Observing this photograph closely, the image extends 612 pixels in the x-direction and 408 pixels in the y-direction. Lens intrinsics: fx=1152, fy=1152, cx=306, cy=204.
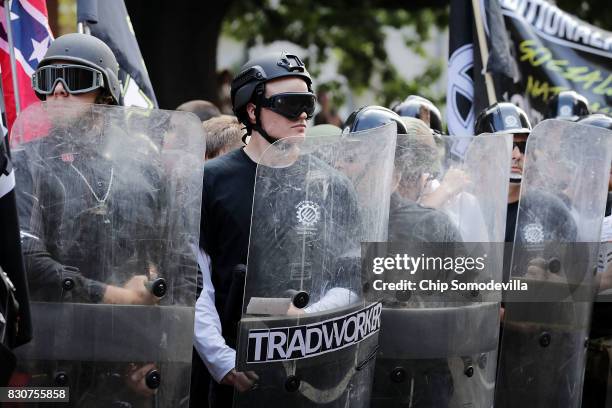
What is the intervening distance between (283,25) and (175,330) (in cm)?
1217

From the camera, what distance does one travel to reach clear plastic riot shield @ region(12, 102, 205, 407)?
3895mm

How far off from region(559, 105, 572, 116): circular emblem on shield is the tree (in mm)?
5388

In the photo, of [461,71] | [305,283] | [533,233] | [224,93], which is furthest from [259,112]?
[224,93]

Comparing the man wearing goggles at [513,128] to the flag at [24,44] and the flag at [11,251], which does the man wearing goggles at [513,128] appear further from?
the flag at [11,251]

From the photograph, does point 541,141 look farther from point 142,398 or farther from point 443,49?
point 443,49

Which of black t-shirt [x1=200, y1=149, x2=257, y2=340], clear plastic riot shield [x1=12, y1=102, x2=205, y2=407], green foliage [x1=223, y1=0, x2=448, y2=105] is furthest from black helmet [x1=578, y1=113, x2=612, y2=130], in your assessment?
green foliage [x1=223, y1=0, x2=448, y2=105]

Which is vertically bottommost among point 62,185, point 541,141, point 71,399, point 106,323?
point 71,399

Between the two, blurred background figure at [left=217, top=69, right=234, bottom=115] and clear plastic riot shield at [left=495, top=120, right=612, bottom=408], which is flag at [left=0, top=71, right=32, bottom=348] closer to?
clear plastic riot shield at [left=495, top=120, right=612, bottom=408]

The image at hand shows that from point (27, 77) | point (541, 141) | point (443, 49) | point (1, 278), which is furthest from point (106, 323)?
point (443, 49)

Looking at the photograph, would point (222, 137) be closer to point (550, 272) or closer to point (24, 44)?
point (24, 44)

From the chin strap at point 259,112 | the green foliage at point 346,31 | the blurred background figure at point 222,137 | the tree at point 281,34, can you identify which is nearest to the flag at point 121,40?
the blurred background figure at point 222,137

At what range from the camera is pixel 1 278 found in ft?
10.8

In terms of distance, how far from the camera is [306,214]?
4125 mm

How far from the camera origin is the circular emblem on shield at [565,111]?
7.97m
